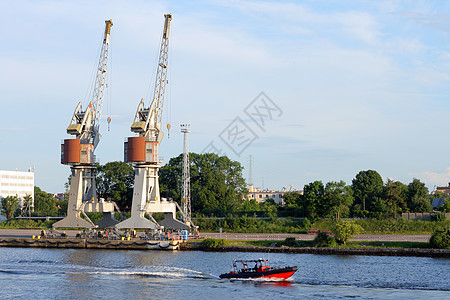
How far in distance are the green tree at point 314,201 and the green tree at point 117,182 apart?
49.7m

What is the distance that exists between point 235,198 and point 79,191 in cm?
4940

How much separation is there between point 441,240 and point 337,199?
34696 millimetres

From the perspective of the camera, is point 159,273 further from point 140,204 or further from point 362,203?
point 362,203

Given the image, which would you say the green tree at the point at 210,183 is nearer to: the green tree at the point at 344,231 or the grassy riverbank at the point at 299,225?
the grassy riverbank at the point at 299,225

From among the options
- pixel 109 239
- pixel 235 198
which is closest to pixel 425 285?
pixel 109 239

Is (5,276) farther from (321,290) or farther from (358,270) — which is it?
(358,270)

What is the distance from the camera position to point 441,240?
86.1 m

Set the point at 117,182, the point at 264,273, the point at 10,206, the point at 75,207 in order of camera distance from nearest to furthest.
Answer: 1. the point at 264,273
2. the point at 75,207
3. the point at 117,182
4. the point at 10,206

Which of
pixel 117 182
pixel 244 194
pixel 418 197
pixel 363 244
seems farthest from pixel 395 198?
pixel 117 182

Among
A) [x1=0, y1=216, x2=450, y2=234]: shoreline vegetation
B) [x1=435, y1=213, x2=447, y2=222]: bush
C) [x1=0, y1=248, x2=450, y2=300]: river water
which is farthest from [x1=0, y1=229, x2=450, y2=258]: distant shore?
[x1=435, y1=213, x2=447, y2=222]: bush

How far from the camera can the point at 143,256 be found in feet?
286

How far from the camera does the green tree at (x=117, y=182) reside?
504ft

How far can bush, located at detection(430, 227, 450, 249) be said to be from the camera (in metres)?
85.7

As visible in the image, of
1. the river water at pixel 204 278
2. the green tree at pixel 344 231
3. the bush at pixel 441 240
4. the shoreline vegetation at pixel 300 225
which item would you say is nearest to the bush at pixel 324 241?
the green tree at pixel 344 231
